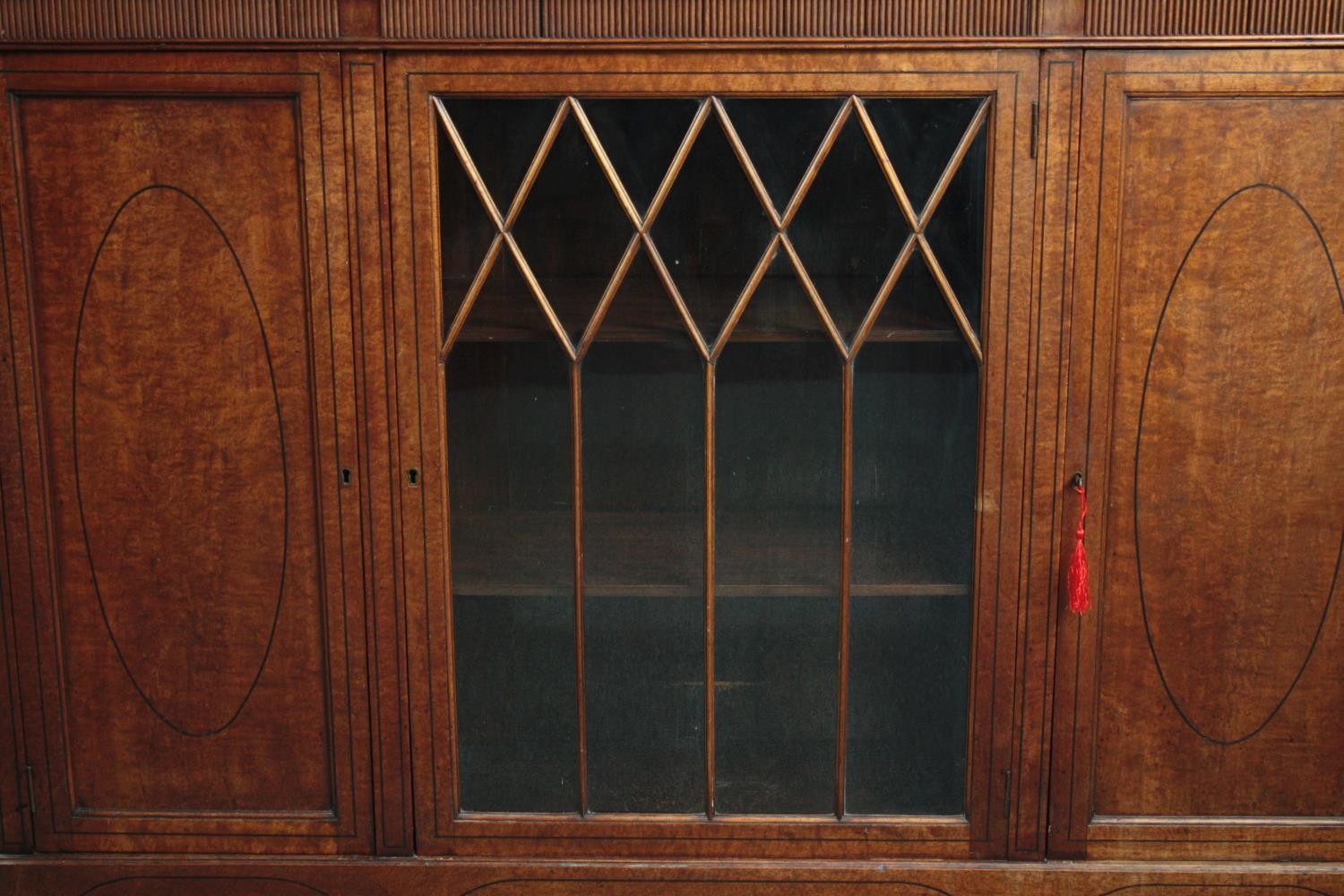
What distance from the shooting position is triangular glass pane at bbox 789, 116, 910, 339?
1.13m

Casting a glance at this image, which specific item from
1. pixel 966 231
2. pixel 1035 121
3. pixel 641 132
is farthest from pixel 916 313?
pixel 641 132

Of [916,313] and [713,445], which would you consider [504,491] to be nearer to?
[713,445]

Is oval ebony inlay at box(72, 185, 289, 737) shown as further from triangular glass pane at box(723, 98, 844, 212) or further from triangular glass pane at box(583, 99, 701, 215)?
triangular glass pane at box(723, 98, 844, 212)

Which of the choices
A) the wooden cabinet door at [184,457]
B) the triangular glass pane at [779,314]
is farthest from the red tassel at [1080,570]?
the wooden cabinet door at [184,457]

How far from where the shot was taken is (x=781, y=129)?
1.12 meters

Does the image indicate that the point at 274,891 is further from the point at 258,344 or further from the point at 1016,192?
the point at 1016,192

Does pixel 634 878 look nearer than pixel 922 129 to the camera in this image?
No

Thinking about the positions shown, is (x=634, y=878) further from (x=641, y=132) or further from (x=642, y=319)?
(x=641, y=132)

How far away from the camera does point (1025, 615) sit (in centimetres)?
119

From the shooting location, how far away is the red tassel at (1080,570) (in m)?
1.15

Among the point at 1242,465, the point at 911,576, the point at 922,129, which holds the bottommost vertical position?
the point at 911,576

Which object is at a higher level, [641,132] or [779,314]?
[641,132]

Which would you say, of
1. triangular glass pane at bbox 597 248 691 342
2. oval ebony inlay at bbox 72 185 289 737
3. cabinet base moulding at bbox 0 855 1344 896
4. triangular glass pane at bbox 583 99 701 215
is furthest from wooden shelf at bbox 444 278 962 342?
cabinet base moulding at bbox 0 855 1344 896

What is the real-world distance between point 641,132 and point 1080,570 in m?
0.60
